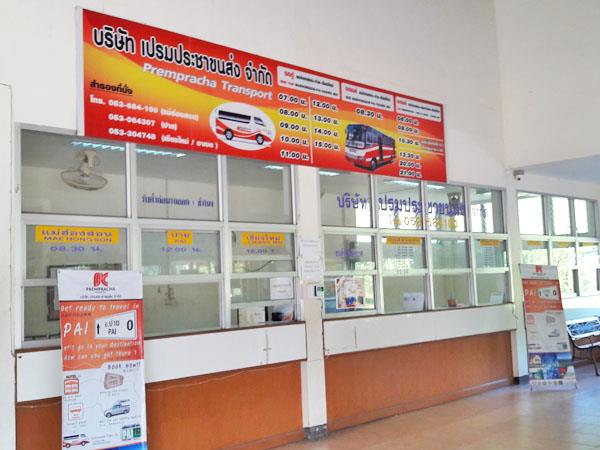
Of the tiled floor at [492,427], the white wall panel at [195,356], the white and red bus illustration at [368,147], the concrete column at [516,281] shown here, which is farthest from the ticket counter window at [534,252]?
the white wall panel at [195,356]

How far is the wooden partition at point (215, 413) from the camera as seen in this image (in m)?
4.41

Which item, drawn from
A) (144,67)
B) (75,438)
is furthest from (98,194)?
(75,438)

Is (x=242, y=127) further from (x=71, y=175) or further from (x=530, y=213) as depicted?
(x=530, y=213)

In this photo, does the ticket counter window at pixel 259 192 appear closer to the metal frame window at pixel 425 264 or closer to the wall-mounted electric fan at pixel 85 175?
the metal frame window at pixel 425 264

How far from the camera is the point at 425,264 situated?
749 centimetres

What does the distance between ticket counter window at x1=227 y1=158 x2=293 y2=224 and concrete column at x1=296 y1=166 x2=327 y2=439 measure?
0.43 ft

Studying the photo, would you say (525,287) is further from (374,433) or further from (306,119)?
(306,119)

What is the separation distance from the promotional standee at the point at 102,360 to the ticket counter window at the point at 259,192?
1.48 meters

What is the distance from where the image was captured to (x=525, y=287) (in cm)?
816

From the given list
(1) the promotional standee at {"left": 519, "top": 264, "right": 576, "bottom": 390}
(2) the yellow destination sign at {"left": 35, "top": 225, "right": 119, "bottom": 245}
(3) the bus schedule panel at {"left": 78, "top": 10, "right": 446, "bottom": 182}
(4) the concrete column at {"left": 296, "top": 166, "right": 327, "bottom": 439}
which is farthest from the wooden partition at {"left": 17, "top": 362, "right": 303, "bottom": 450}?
(1) the promotional standee at {"left": 519, "top": 264, "right": 576, "bottom": 390}

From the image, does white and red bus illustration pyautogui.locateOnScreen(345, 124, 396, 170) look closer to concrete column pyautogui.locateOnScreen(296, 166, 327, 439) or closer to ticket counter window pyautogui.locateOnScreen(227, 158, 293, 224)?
concrete column pyautogui.locateOnScreen(296, 166, 327, 439)

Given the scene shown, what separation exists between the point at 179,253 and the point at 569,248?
705cm

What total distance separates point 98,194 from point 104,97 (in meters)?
0.74

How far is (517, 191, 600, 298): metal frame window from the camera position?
30.6 feet
